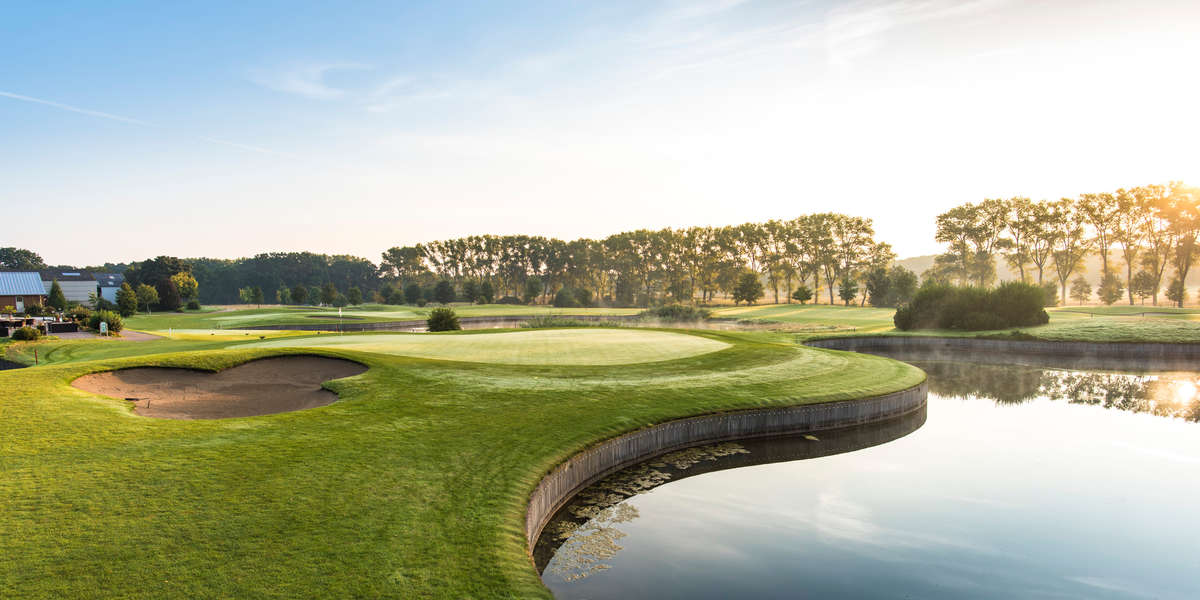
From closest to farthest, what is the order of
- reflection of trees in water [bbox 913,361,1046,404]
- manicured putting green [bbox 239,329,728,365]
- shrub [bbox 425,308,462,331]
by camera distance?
reflection of trees in water [bbox 913,361,1046,404] → manicured putting green [bbox 239,329,728,365] → shrub [bbox 425,308,462,331]

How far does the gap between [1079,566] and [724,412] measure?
704cm

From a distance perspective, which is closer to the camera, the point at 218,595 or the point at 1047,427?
the point at 218,595

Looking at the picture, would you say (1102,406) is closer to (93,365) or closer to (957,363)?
(957,363)

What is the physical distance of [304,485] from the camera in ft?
26.2

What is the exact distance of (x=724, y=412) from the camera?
13.7 metres

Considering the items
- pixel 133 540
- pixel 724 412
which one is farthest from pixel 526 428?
pixel 133 540

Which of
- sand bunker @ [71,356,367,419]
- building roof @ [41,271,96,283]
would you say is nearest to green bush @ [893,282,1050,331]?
sand bunker @ [71,356,367,419]

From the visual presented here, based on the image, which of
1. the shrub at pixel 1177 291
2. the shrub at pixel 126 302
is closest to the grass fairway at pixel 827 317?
the shrub at pixel 1177 291

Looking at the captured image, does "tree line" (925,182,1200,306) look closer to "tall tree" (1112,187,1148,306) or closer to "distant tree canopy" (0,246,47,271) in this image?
"tall tree" (1112,187,1148,306)

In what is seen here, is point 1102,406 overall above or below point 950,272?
below

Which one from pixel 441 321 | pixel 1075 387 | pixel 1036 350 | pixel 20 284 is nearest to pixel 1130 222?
pixel 1036 350

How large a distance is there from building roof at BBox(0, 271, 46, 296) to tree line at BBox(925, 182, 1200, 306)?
105999mm

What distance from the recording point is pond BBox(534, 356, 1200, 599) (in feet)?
23.5

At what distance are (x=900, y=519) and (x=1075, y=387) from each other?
17629 mm
